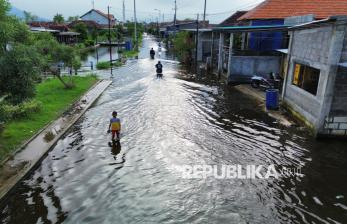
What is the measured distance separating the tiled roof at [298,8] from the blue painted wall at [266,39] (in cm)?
51

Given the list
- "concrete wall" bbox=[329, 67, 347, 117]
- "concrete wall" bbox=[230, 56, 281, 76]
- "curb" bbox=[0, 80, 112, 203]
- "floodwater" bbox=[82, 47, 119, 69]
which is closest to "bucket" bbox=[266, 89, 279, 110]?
"concrete wall" bbox=[329, 67, 347, 117]

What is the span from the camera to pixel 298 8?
30.4m

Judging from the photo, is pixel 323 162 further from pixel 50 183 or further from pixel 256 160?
pixel 50 183

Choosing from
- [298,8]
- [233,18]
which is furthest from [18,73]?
[233,18]

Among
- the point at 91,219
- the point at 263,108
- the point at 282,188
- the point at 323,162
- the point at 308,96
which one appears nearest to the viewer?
the point at 91,219

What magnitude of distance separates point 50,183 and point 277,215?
279 inches

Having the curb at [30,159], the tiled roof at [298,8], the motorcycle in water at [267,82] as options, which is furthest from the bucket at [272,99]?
the tiled roof at [298,8]

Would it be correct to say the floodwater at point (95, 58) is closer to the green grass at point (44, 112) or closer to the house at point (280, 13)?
the green grass at point (44, 112)

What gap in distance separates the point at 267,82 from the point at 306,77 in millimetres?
6577

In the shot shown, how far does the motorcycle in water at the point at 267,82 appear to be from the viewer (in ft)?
70.3

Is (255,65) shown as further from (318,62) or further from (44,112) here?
(44,112)

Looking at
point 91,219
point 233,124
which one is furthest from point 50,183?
point 233,124

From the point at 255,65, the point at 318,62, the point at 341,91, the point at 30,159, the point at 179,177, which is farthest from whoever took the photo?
the point at 255,65

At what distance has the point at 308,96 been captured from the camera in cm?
1405
